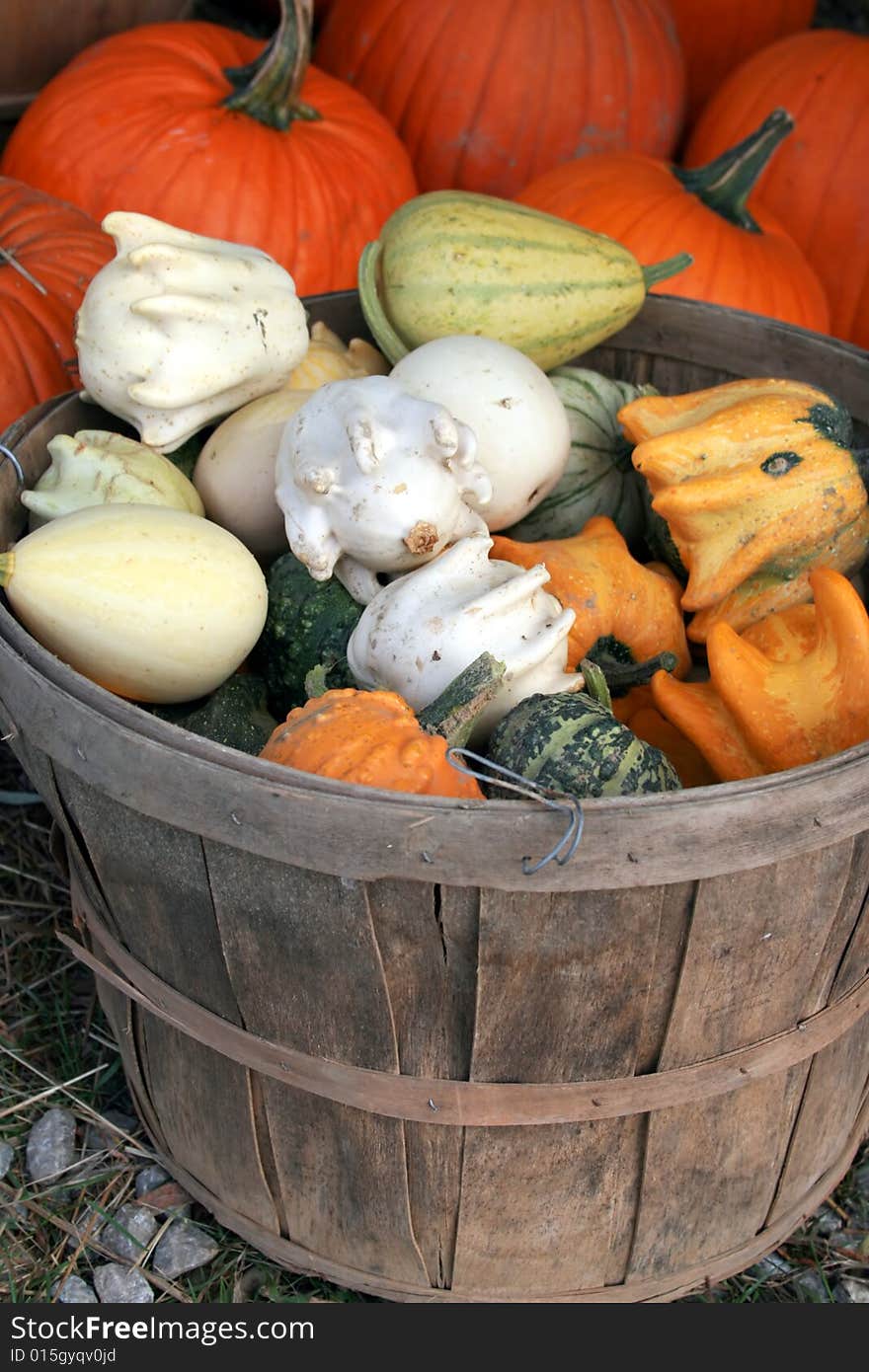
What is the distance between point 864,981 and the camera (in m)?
1.63

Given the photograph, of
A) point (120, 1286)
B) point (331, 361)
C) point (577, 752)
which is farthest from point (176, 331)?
point (120, 1286)

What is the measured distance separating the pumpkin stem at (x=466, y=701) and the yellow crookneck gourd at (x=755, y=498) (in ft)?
1.50

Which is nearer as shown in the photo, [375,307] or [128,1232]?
[128,1232]

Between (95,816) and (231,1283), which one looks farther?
(231,1283)

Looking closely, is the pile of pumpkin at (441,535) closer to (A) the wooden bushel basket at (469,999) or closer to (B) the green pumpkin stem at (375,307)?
(B) the green pumpkin stem at (375,307)

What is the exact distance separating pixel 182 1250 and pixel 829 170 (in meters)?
2.72

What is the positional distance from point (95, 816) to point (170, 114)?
181 centimetres

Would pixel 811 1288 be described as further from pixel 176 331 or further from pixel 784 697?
pixel 176 331

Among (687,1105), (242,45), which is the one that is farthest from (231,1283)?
(242,45)

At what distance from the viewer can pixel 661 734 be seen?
5.98 ft

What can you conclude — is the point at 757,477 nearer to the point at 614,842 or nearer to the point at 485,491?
the point at 485,491

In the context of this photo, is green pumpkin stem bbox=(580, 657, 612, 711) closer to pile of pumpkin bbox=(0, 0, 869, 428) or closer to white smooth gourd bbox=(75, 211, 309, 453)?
white smooth gourd bbox=(75, 211, 309, 453)

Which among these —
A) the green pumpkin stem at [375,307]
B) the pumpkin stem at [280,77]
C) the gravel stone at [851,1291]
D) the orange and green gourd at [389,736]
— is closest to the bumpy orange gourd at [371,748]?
the orange and green gourd at [389,736]

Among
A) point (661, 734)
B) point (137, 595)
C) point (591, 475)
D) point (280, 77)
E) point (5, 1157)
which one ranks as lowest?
point (5, 1157)
